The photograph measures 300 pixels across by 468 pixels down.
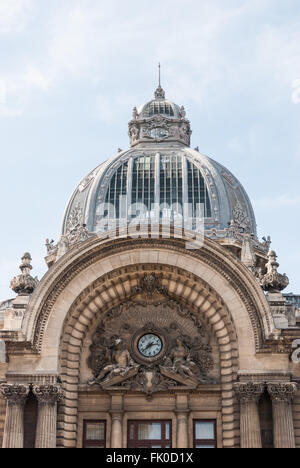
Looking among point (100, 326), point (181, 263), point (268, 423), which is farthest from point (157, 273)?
point (268, 423)

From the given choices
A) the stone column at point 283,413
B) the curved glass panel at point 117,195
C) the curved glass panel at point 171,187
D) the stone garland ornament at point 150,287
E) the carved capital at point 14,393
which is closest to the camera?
the stone column at point 283,413

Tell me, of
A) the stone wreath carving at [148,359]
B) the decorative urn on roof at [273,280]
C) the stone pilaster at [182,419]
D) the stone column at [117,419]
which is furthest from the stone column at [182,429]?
the decorative urn on roof at [273,280]

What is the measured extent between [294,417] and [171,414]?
16.2 feet

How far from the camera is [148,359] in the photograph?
104ft

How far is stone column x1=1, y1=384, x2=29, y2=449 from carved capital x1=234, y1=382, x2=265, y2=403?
8289mm

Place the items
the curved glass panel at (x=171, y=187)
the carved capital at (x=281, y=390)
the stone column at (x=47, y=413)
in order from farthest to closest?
the curved glass panel at (x=171, y=187) < the carved capital at (x=281, y=390) < the stone column at (x=47, y=413)

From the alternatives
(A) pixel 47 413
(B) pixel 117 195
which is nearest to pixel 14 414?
(A) pixel 47 413

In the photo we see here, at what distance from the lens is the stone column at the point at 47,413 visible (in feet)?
93.5

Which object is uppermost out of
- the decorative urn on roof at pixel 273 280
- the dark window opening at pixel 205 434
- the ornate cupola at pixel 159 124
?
the ornate cupola at pixel 159 124

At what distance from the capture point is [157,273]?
3231cm

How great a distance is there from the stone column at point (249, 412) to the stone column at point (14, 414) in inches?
326

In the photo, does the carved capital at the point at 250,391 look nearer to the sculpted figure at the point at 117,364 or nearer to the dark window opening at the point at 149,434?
the dark window opening at the point at 149,434
